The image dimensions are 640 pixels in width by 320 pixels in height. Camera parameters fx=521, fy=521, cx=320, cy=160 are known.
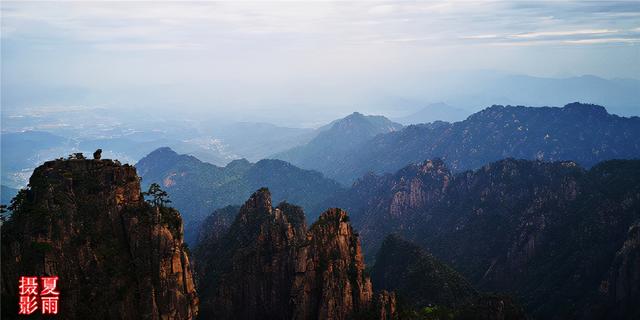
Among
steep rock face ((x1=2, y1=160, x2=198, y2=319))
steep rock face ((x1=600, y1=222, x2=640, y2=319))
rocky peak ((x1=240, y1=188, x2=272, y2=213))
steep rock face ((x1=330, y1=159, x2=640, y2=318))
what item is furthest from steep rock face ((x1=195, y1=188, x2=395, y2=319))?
steep rock face ((x1=330, y1=159, x2=640, y2=318))

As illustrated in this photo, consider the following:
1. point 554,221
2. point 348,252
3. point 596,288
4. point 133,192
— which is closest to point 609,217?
point 554,221

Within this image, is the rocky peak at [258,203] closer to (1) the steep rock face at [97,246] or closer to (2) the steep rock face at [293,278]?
(2) the steep rock face at [293,278]

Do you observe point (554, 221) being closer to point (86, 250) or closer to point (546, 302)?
point (546, 302)

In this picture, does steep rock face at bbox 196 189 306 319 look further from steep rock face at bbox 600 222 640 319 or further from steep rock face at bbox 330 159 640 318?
steep rock face at bbox 600 222 640 319

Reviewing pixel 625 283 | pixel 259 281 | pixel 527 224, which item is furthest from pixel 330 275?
pixel 527 224

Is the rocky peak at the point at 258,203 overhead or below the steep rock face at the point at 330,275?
overhead

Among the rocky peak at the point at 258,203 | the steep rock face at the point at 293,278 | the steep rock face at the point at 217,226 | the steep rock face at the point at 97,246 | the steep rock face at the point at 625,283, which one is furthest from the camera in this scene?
the steep rock face at the point at 217,226

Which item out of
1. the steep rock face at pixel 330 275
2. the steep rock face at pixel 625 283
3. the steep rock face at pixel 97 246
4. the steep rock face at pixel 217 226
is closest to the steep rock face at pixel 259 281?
the steep rock face at pixel 330 275
